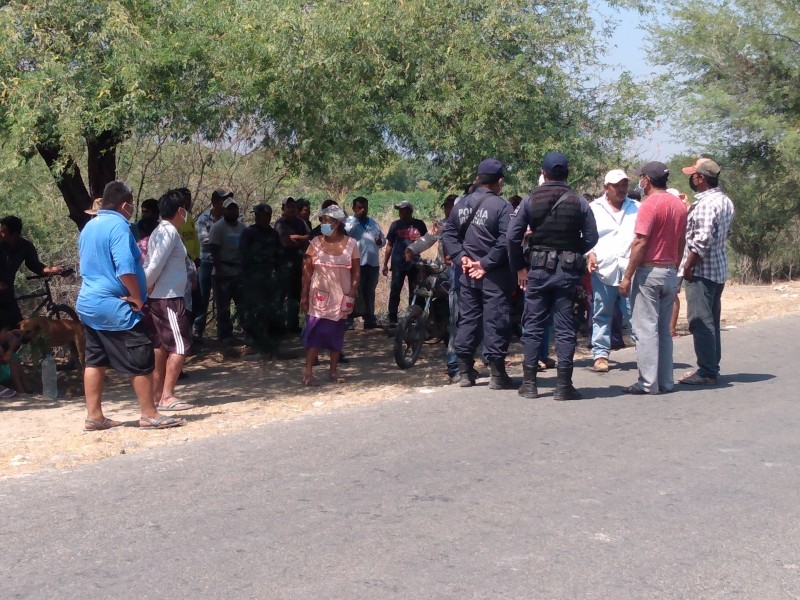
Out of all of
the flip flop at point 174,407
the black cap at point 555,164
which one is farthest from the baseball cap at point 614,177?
the flip flop at point 174,407

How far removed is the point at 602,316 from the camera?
10.6 m

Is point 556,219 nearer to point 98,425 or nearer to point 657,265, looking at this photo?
point 657,265

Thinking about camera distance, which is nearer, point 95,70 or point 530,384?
point 95,70

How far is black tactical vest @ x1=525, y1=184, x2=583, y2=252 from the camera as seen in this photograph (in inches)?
339

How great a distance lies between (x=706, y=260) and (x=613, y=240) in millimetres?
1403

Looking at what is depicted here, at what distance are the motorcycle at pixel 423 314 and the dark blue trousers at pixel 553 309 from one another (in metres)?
2.20

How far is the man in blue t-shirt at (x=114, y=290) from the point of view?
7.58 meters

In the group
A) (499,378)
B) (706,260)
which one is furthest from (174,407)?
(706,260)

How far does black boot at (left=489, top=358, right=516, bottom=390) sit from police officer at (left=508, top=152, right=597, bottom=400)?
0.43 metres

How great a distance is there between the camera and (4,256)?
403 inches

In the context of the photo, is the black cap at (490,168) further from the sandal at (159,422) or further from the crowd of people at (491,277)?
the sandal at (159,422)

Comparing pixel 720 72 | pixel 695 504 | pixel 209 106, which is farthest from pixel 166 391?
pixel 720 72

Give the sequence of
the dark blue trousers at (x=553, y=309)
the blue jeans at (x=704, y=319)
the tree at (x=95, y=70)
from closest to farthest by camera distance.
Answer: the tree at (x=95, y=70), the dark blue trousers at (x=553, y=309), the blue jeans at (x=704, y=319)

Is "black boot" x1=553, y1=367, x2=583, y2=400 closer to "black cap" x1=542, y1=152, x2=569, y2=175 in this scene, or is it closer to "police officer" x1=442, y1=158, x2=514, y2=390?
"police officer" x1=442, y1=158, x2=514, y2=390
